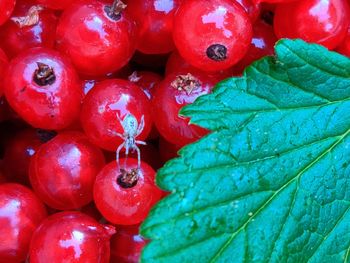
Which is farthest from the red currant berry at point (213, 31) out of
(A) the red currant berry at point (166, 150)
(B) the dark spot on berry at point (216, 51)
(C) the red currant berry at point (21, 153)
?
(C) the red currant berry at point (21, 153)

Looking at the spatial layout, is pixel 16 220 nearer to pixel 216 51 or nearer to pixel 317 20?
pixel 216 51

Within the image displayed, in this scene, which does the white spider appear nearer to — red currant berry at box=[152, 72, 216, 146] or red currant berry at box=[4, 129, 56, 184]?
red currant berry at box=[152, 72, 216, 146]

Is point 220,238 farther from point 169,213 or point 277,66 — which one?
point 277,66

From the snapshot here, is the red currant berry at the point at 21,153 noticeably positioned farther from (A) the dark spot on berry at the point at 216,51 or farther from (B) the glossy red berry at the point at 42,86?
Result: (A) the dark spot on berry at the point at 216,51

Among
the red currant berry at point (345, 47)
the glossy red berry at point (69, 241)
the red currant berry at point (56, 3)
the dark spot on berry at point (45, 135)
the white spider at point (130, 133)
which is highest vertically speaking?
the red currant berry at point (345, 47)

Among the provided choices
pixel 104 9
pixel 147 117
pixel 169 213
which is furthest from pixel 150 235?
pixel 104 9
